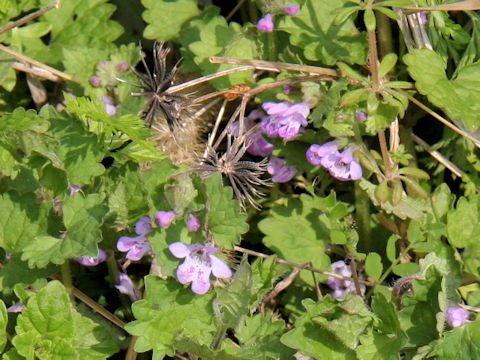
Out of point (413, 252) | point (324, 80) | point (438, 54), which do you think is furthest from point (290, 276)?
point (438, 54)

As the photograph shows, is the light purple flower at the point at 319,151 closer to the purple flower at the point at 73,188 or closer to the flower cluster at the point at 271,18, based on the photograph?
the flower cluster at the point at 271,18

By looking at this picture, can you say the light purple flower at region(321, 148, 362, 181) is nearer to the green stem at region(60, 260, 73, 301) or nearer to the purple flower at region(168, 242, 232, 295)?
the purple flower at region(168, 242, 232, 295)

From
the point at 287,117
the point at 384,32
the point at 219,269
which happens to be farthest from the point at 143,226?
the point at 384,32

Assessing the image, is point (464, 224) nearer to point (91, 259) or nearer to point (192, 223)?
point (192, 223)

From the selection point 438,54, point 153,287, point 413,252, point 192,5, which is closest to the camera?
point 153,287

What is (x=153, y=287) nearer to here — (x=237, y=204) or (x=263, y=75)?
(x=237, y=204)

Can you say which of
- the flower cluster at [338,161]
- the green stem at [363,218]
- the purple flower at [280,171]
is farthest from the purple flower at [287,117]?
the green stem at [363,218]
